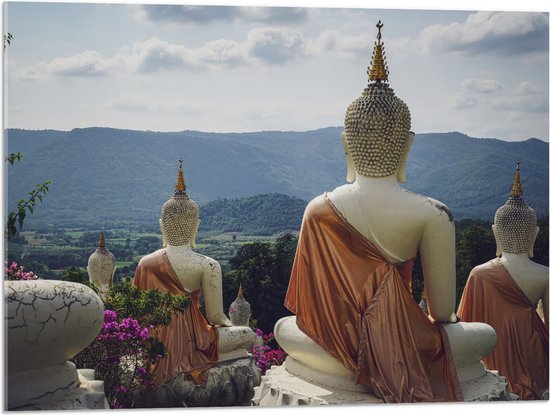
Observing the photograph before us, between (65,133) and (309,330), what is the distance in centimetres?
287

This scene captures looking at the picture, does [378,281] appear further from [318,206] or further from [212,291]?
[212,291]

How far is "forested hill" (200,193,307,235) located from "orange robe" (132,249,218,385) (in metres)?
2.92

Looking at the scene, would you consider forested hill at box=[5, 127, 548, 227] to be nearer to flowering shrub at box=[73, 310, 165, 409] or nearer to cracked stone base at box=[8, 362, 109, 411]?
flowering shrub at box=[73, 310, 165, 409]

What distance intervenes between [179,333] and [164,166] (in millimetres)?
2921

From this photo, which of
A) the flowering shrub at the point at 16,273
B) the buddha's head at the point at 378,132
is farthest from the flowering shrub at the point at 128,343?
the buddha's head at the point at 378,132

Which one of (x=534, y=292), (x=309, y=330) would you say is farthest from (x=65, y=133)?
(x=534, y=292)

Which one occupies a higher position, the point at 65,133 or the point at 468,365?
the point at 65,133

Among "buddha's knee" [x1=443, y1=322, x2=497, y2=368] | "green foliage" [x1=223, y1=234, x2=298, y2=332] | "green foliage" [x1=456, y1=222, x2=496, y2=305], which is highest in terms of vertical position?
"green foliage" [x1=456, y1=222, x2=496, y2=305]

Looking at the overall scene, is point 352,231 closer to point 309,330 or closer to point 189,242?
point 309,330

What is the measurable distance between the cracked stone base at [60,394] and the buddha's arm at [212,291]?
366cm

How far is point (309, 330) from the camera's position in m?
6.34

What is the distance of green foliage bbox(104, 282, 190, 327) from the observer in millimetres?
7555

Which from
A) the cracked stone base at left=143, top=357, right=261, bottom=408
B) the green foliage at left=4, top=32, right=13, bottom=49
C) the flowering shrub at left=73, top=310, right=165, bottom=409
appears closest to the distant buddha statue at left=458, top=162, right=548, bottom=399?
the cracked stone base at left=143, top=357, right=261, bottom=408

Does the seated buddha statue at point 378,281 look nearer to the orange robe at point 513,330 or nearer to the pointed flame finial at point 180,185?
the orange robe at point 513,330
